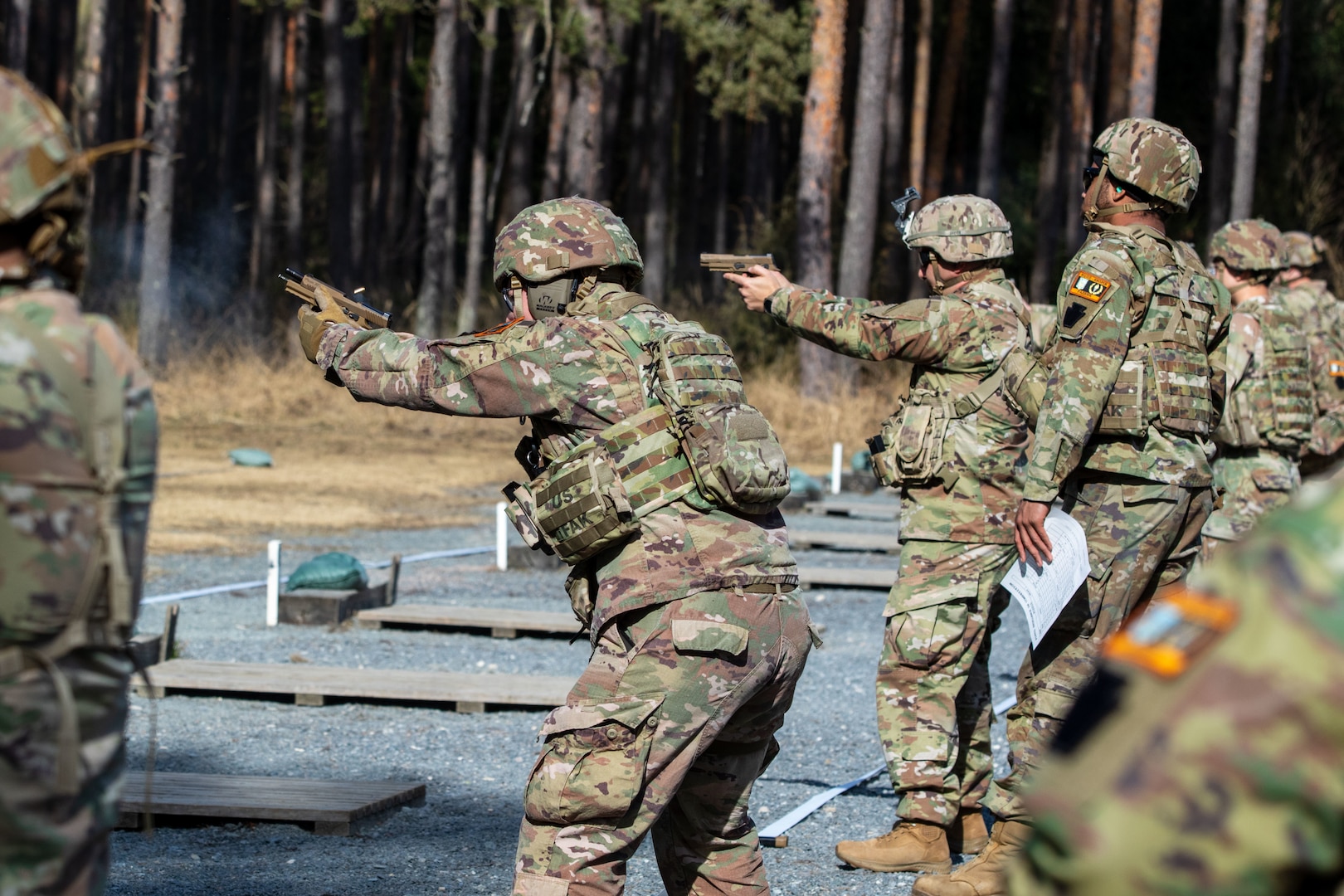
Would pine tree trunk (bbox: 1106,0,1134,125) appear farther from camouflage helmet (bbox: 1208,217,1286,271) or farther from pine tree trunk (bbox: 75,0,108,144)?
camouflage helmet (bbox: 1208,217,1286,271)

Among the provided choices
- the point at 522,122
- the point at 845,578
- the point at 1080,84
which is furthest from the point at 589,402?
the point at 1080,84

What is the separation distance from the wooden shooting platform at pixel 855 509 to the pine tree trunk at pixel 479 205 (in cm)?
935

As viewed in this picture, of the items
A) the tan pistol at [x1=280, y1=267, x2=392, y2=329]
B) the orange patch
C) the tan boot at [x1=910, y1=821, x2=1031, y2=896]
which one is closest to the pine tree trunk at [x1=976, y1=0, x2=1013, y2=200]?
the tan boot at [x1=910, y1=821, x2=1031, y2=896]

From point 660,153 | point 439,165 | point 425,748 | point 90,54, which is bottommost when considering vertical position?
point 425,748

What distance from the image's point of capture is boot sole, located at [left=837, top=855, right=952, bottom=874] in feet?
16.9

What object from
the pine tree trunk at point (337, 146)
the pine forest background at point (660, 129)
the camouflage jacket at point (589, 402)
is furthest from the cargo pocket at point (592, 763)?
the pine tree trunk at point (337, 146)

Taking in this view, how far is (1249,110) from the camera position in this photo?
22.7 m

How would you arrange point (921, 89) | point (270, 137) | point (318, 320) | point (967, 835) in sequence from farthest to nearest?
point (270, 137) → point (921, 89) → point (967, 835) → point (318, 320)

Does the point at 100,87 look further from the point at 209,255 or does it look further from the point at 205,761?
the point at 205,761

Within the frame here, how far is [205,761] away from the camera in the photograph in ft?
21.2

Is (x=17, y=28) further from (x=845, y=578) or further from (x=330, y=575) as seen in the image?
(x=845, y=578)

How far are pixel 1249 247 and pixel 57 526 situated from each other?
683cm

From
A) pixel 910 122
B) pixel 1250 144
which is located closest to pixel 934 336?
pixel 1250 144

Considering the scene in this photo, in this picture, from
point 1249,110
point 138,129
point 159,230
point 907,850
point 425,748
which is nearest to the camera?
point 907,850
